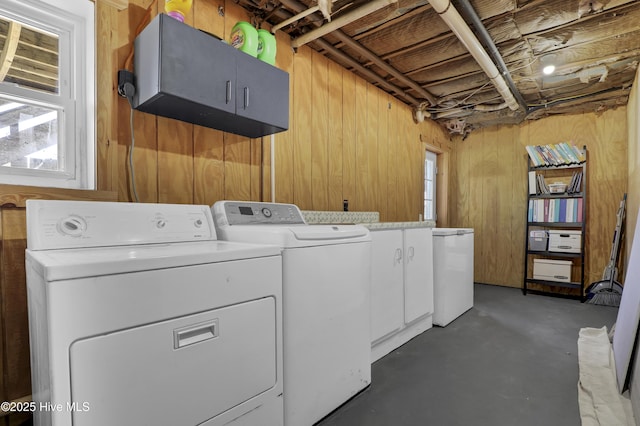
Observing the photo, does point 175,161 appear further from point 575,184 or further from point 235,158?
point 575,184

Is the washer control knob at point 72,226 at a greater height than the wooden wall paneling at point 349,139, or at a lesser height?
lesser

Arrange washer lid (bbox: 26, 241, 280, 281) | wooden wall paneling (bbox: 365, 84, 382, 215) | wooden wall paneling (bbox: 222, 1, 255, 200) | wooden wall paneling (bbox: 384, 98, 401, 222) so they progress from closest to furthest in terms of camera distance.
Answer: washer lid (bbox: 26, 241, 280, 281), wooden wall paneling (bbox: 222, 1, 255, 200), wooden wall paneling (bbox: 365, 84, 382, 215), wooden wall paneling (bbox: 384, 98, 401, 222)

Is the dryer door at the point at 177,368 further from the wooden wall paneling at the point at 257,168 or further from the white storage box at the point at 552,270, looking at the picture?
the white storage box at the point at 552,270

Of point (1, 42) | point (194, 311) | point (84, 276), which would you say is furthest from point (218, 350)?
point (1, 42)

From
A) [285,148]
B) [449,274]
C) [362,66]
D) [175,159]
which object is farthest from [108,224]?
[449,274]

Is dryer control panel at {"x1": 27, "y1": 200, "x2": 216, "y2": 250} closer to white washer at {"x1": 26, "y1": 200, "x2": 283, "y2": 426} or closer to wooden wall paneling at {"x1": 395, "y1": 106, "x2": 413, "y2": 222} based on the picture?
white washer at {"x1": 26, "y1": 200, "x2": 283, "y2": 426}

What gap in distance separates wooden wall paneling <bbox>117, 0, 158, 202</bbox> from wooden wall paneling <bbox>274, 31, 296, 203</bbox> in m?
0.85

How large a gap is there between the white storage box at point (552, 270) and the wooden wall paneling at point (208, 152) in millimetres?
3962

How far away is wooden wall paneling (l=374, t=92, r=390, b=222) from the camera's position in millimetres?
3361

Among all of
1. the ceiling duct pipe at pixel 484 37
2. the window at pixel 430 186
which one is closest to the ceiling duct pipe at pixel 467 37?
the ceiling duct pipe at pixel 484 37

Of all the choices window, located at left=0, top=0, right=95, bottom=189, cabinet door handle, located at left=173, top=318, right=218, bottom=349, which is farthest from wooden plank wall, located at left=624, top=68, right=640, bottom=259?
window, located at left=0, top=0, right=95, bottom=189

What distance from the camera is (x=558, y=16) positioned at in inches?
87.3

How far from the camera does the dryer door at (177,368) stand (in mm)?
816

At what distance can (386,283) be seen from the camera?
222 centimetres
